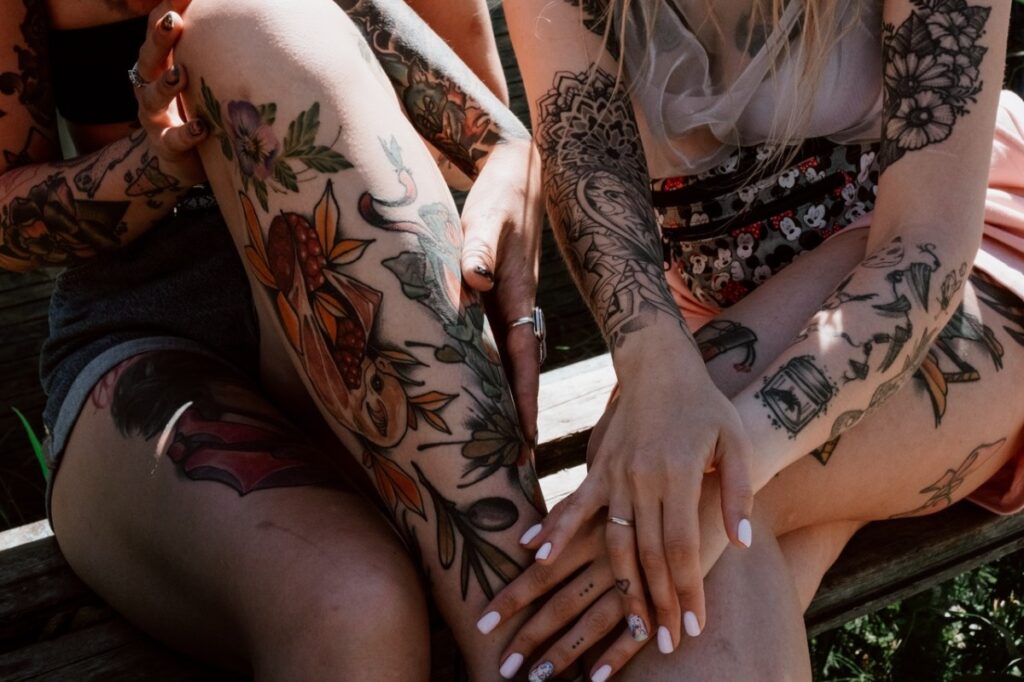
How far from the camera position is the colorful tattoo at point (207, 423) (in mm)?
1299

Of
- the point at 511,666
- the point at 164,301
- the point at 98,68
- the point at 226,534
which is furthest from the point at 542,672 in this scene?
the point at 98,68

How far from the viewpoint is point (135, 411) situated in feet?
4.57

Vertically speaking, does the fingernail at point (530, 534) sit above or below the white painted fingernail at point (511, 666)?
above

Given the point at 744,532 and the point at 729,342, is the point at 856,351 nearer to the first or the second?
the point at 729,342

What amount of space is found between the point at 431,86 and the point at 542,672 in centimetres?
85

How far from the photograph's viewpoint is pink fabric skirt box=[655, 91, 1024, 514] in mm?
1506

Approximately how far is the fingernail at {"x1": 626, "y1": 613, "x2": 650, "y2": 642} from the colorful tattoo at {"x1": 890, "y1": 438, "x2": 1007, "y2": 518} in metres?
0.53

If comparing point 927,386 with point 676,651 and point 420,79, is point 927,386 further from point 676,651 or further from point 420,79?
point 420,79

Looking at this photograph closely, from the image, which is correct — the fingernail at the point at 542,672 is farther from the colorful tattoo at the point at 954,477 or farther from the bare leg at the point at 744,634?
the colorful tattoo at the point at 954,477

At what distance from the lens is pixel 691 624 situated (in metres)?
1.16

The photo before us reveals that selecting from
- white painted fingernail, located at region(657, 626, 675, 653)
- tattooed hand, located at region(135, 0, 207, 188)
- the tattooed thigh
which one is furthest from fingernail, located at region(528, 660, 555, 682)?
tattooed hand, located at region(135, 0, 207, 188)

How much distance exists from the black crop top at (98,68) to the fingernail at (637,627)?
1.00 m

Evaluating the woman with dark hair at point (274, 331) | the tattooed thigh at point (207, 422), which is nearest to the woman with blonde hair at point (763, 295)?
the woman with dark hair at point (274, 331)

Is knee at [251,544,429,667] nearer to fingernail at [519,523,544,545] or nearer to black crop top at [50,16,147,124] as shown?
fingernail at [519,523,544,545]
